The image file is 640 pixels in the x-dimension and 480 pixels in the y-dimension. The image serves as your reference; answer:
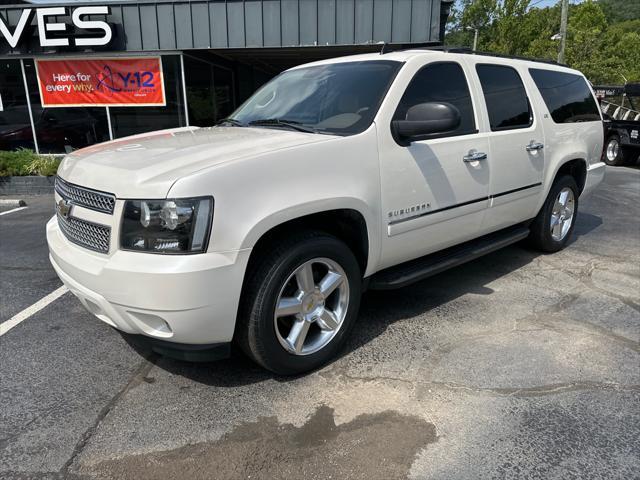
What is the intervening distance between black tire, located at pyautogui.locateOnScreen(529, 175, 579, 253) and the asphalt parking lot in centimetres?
104

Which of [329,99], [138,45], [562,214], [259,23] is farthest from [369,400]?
[138,45]

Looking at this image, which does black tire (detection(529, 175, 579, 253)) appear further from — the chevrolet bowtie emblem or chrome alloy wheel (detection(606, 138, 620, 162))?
chrome alloy wheel (detection(606, 138, 620, 162))

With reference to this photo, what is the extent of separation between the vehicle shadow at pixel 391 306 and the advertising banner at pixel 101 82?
8951 mm

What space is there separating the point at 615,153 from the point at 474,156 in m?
12.5

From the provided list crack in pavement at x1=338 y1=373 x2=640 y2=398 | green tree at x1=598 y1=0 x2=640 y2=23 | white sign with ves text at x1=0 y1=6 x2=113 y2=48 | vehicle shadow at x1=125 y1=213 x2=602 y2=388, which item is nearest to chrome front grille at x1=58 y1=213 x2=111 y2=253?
vehicle shadow at x1=125 y1=213 x2=602 y2=388

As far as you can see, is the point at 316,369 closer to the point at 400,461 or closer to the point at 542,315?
the point at 400,461

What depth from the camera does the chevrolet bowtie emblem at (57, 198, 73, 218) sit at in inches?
114

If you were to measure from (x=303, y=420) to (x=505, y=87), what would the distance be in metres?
3.25

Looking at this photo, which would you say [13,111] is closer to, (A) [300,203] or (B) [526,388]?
(A) [300,203]

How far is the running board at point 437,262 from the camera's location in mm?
3439

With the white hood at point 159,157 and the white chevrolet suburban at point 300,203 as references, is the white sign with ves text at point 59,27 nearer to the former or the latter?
the white chevrolet suburban at point 300,203

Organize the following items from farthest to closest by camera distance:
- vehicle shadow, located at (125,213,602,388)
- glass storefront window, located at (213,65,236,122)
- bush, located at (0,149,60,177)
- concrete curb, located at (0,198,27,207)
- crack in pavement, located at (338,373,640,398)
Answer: glass storefront window, located at (213,65,236,122), bush, located at (0,149,60,177), concrete curb, located at (0,198,27,207), vehicle shadow, located at (125,213,602,388), crack in pavement, located at (338,373,640,398)

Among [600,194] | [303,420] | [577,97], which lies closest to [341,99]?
[303,420]

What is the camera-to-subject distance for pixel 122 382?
→ 9.79 ft
